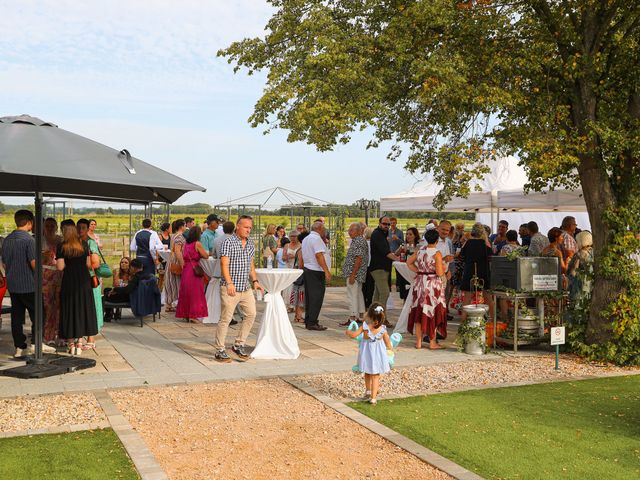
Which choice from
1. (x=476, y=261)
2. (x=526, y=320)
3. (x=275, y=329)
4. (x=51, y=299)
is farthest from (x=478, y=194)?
(x=51, y=299)

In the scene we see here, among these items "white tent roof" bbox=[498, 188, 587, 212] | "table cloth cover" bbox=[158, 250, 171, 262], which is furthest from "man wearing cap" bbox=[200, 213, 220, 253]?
"white tent roof" bbox=[498, 188, 587, 212]

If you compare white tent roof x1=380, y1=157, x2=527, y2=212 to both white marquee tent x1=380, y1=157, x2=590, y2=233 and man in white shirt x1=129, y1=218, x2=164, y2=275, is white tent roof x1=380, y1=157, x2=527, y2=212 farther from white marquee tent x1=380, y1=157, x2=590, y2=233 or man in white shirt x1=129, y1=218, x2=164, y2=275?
man in white shirt x1=129, y1=218, x2=164, y2=275

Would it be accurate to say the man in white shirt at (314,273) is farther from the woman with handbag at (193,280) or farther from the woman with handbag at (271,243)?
the woman with handbag at (271,243)

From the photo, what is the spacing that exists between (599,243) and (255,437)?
5658 mm

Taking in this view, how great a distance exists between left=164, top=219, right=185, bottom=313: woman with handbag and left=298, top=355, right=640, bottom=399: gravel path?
5.17 metres

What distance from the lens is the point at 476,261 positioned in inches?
447

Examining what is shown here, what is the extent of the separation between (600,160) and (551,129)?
30.2 inches

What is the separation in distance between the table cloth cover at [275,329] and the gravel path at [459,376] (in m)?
1.17

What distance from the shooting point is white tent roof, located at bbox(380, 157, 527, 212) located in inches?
635

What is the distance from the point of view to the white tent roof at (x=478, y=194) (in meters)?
16.1

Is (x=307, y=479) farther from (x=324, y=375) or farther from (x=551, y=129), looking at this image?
(x=551, y=129)

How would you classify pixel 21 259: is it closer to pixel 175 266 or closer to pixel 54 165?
pixel 54 165

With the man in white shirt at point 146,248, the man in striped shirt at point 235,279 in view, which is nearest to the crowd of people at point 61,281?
the man in striped shirt at point 235,279

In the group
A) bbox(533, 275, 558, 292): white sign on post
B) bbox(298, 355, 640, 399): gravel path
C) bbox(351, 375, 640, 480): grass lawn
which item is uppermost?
bbox(533, 275, 558, 292): white sign on post
